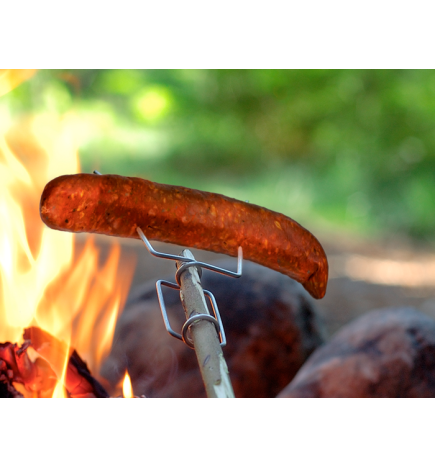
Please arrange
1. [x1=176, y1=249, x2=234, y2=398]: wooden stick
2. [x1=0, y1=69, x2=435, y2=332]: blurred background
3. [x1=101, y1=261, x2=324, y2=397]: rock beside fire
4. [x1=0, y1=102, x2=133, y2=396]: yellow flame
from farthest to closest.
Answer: [x1=0, y1=69, x2=435, y2=332]: blurred background < [x1=101, y1=261, x2=324, y2=397]: rock beside fire < [x1=0, y1=102, x2=133, y2=396]: yellow flame < [x1=176, y1=249, x2=234, y2=398]: wooden stick

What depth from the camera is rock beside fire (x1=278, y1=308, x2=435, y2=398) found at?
4.71 ft

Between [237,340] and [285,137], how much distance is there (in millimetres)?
1022

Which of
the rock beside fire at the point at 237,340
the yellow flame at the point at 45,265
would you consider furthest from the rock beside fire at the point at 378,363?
the yellow flame at the point at 45,265

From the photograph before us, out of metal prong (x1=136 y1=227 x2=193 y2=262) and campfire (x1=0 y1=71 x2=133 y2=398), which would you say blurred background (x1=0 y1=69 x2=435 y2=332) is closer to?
campfire (x1=0 y1=71 x2=133 y2=398)

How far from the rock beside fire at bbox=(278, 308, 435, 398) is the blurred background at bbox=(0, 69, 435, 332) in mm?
805

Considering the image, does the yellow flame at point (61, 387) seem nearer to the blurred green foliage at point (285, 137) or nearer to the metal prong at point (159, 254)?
the metal prong at point (159, 254)

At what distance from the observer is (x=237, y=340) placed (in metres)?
1.67

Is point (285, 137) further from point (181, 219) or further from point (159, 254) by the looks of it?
point (159, 254)

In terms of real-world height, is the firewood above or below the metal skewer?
above

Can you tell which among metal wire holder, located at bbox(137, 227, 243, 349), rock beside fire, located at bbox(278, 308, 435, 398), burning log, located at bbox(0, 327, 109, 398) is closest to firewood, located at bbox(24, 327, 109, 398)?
burning log, located at bbox(0, 327, 109, 398)

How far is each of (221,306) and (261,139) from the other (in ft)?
2.86
